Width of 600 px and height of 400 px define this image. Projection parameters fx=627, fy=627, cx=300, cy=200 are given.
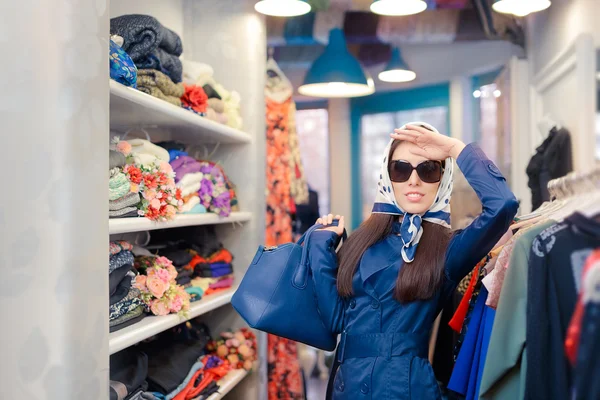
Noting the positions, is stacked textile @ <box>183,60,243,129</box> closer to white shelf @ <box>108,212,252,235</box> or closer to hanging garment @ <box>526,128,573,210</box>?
white shelf @ <box>108,212,252,235</box>

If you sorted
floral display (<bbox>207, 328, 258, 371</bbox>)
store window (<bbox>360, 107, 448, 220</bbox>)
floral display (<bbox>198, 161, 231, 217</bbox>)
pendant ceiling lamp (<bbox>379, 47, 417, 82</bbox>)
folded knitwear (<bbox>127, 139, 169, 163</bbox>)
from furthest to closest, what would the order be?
1. store window (<bbox>360, 107, 448, 220</bbox>)
2. pendant ceiling lamp (<bbox>379, 47, 417, 82</bbox>)
3. floral display (<bbox>207, 328, 258, 371</bbox>)
4. floral display (<bbox>198, 161, 231, 217</bbox>)
5. folded knitwear (<bbox>127, 139, 169, 163</bbox>)

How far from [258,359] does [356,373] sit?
1416 millimetres

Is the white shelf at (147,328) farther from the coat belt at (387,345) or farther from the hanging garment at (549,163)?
the hanging garment at (549,163)

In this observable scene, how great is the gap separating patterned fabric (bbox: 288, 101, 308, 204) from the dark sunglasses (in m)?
2.12

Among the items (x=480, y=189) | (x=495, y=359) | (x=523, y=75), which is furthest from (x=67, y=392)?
(x=523, y=75)

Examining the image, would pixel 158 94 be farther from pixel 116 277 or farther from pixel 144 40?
pixel 116 277

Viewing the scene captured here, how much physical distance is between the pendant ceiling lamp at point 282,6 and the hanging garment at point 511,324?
1.79 meters

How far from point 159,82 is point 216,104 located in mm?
547

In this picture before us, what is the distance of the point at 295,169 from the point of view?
4219mm

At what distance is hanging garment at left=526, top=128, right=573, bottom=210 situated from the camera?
10.7 feet

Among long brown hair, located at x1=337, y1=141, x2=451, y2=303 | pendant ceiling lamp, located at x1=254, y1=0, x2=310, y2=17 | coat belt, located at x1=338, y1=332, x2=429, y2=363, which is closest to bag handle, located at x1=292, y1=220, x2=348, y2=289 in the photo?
long brown hair, located at x1=337, y1=141, x2=451, y2=303

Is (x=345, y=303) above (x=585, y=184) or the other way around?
the other way around

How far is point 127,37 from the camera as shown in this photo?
2207 millimetres

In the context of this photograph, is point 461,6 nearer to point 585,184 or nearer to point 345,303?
point 345,303
